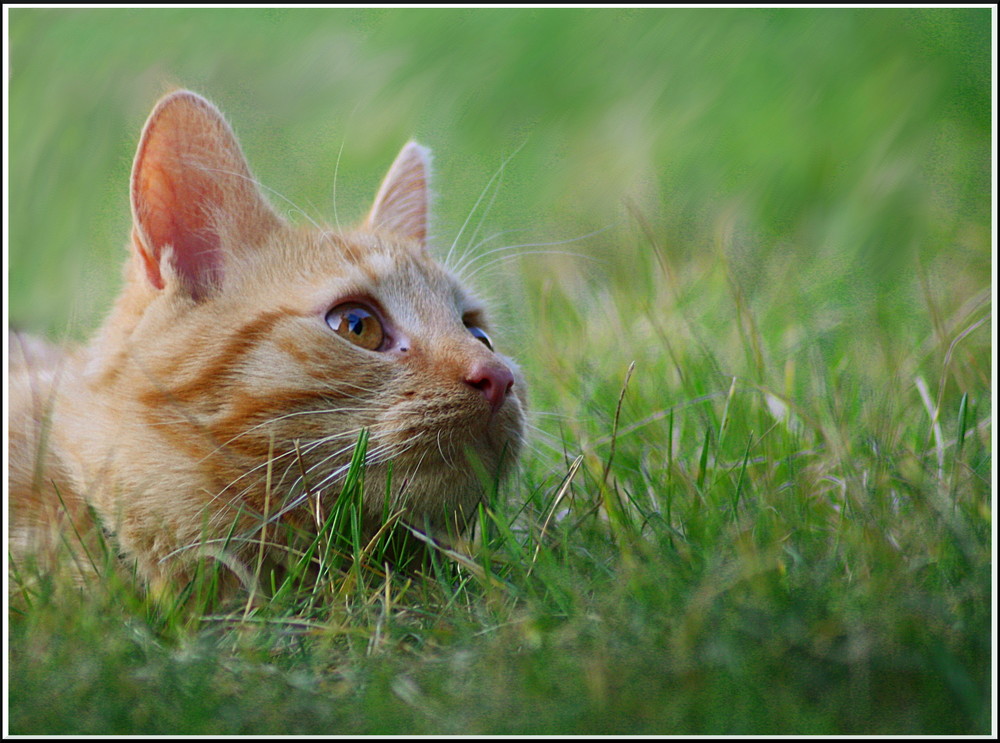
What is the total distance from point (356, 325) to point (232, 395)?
1.07 ft

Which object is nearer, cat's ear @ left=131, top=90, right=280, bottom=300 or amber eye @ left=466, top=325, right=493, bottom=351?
cat's ear @ left=131, top=90, right=280, bottom=300

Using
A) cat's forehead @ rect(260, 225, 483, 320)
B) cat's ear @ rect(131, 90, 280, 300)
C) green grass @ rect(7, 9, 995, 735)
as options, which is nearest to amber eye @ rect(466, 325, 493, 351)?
cat's forehead @ rect(260, 225, 483, 320)

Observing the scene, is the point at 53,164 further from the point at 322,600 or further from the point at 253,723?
the point at 253,723

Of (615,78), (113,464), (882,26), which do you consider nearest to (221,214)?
(113,464)

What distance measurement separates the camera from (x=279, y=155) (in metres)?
3.44

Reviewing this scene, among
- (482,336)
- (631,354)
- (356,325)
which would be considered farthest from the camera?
(631,354)

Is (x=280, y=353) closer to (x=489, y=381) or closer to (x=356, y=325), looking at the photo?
(x=356, y=325)

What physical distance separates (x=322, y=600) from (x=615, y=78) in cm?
258

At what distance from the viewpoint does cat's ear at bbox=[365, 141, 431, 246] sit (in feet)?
9.00

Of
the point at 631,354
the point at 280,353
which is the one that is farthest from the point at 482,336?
the point at 631,354

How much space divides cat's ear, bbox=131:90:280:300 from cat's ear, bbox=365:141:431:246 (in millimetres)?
505

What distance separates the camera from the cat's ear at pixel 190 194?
2135 millimetres

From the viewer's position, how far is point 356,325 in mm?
2127

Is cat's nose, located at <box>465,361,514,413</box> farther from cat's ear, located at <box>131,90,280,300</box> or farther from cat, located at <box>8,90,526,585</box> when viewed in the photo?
cat's ear, located at <box>131,90,280,300</box>
